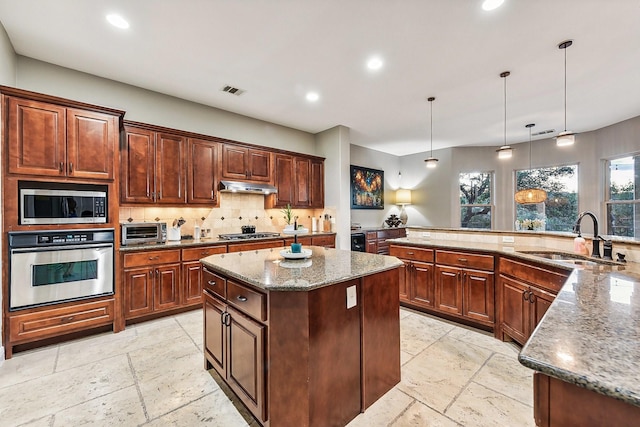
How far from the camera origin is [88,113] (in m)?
2.88

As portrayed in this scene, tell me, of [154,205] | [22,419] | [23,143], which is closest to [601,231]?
[154,205]

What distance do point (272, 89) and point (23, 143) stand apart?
268 centimetres

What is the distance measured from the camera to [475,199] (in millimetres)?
7141

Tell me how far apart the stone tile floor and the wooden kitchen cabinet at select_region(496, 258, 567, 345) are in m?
0.23

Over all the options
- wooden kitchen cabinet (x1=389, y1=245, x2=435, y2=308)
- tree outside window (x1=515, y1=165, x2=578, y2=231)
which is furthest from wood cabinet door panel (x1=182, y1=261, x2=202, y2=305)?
tree outside window (x1=515, y1=165, x2=578, y2=231)

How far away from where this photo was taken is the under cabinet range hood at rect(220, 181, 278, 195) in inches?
164

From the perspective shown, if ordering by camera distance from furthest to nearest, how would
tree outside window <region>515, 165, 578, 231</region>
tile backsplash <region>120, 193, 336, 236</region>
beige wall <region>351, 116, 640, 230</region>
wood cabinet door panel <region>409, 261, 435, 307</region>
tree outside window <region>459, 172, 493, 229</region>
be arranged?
tree outside window <region>459, 172, 493, 229</region>
tree outside window <region>515, 165, 578, 231</region>
beige wall <region>351, 116, 640, 230</region>
tile backsplash <region>120, 193, 336, 236</region>
wood cabinet door panel <region>409, 261, 435, 307</region>

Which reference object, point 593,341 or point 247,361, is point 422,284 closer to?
point 247,361

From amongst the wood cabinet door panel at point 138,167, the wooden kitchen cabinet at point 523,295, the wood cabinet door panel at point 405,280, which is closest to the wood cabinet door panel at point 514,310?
the wooden kitchen cabinet at point 523,295

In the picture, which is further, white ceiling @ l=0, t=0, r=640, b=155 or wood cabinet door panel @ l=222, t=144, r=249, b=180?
wood cabinet door panel @ l=222, t=144, r=249, b=180

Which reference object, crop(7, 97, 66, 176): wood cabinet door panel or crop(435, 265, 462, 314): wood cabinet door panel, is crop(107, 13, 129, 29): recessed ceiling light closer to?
crop(7, 97, 66, 176): wood cabinet door panel

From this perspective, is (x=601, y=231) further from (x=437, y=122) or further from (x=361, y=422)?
(x=361, y=422)

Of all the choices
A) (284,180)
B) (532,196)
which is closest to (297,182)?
(284,180)

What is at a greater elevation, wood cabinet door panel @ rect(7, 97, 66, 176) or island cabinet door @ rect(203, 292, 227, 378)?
wood cabinet door panel @ rect(7, 97, 66, 176)
